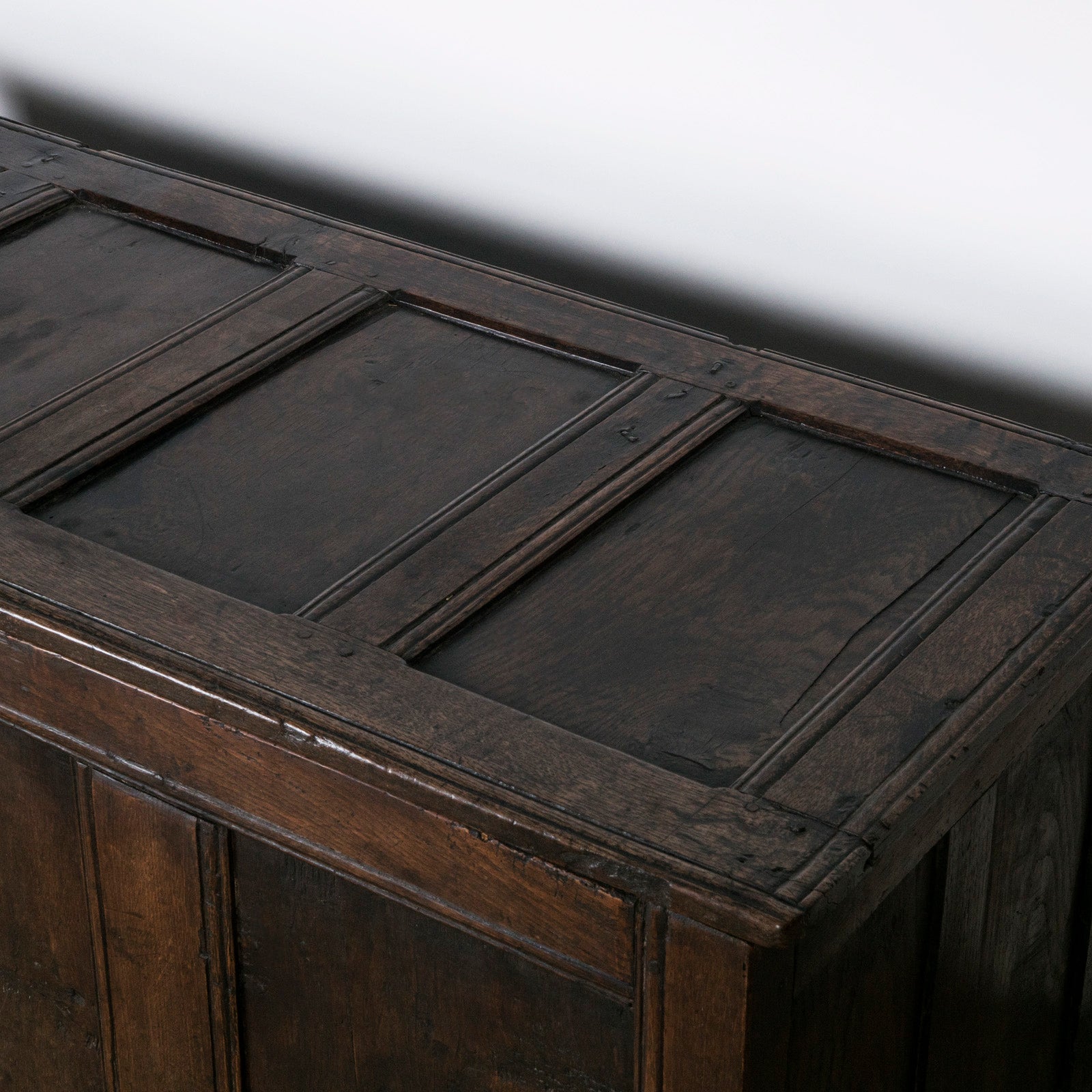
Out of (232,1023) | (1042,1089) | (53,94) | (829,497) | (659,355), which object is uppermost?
(53,94)

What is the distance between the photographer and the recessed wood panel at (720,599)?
1.04 m

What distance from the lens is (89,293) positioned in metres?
1.53

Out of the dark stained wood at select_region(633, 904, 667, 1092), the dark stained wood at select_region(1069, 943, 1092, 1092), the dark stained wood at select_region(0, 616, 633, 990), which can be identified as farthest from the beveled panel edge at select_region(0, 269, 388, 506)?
the dark stained wood at select_region(1069, 943, 1092, 1092)

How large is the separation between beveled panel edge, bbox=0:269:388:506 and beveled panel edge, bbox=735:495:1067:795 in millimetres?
635

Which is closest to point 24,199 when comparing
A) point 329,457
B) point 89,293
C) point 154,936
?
point 89,293

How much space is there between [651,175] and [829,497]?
0.48 meters

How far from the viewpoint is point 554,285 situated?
1.53 meters

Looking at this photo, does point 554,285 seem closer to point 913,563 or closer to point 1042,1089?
point 913,563

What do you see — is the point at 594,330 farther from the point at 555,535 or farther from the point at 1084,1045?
the point at 1084,1045

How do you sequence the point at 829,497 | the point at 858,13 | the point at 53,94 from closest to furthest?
1. the point at 829,497
2. the point at 858,13
3. the point at 53,94

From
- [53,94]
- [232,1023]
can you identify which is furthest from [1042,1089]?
[53,94]

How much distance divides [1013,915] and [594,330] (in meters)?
0.64

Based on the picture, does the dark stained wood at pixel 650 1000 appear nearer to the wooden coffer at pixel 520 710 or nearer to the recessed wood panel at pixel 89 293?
the wooden coffer at pixel 520 710

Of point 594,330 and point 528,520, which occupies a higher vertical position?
point 594,330
